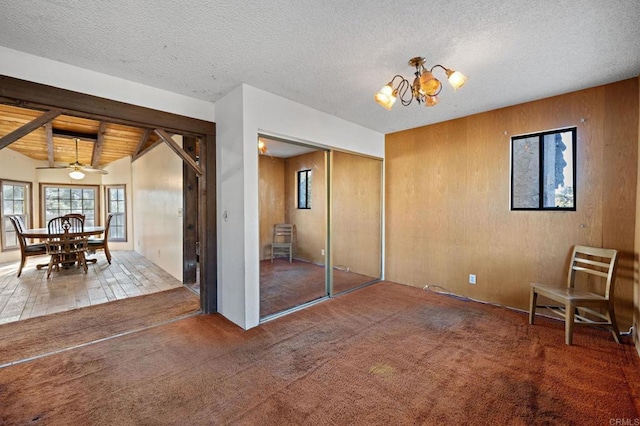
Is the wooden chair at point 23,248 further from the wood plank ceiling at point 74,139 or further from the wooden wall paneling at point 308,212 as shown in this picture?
the wooden wall paneling at point 308,212

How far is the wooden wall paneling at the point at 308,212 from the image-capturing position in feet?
17.4

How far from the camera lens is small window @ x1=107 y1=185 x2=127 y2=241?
302 inches

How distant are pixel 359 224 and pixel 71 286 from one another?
15.6 feet

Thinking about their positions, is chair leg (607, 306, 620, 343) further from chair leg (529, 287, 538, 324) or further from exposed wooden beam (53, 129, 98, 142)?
exposed wooden beam (53, 129, 98, 142)

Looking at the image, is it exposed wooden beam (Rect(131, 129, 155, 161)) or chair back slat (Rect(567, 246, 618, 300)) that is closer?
chair back slat (Rect(567, 246, 618, 300))

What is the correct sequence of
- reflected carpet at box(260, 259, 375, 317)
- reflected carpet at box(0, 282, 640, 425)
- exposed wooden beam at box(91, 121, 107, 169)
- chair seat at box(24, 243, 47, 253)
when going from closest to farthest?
Answer: reflected carpet at box(0, 282, 640, 425) → reflected carpet at box(260, 259, 375, 317) → chair seat at box(24, 243, 47, 253) → exposed wooden beam at box(91, 121, 107, 169)

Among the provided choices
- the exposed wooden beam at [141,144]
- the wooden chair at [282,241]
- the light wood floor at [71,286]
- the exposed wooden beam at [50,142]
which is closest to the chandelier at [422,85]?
the wooden chair at [282,241]

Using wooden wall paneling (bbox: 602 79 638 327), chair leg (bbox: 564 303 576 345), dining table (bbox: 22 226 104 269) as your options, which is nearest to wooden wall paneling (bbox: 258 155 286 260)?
dining table (bbox: 22 226 104 269)

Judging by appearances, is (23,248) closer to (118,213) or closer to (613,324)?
(118,213)

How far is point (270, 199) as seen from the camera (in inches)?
235

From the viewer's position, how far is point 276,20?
5.99ft

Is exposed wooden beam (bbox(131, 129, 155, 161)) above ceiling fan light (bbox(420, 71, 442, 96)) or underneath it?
above

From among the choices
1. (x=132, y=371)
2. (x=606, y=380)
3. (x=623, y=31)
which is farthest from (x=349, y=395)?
(x=623, y=31)

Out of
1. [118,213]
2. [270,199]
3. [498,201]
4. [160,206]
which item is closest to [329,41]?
[498,201]
